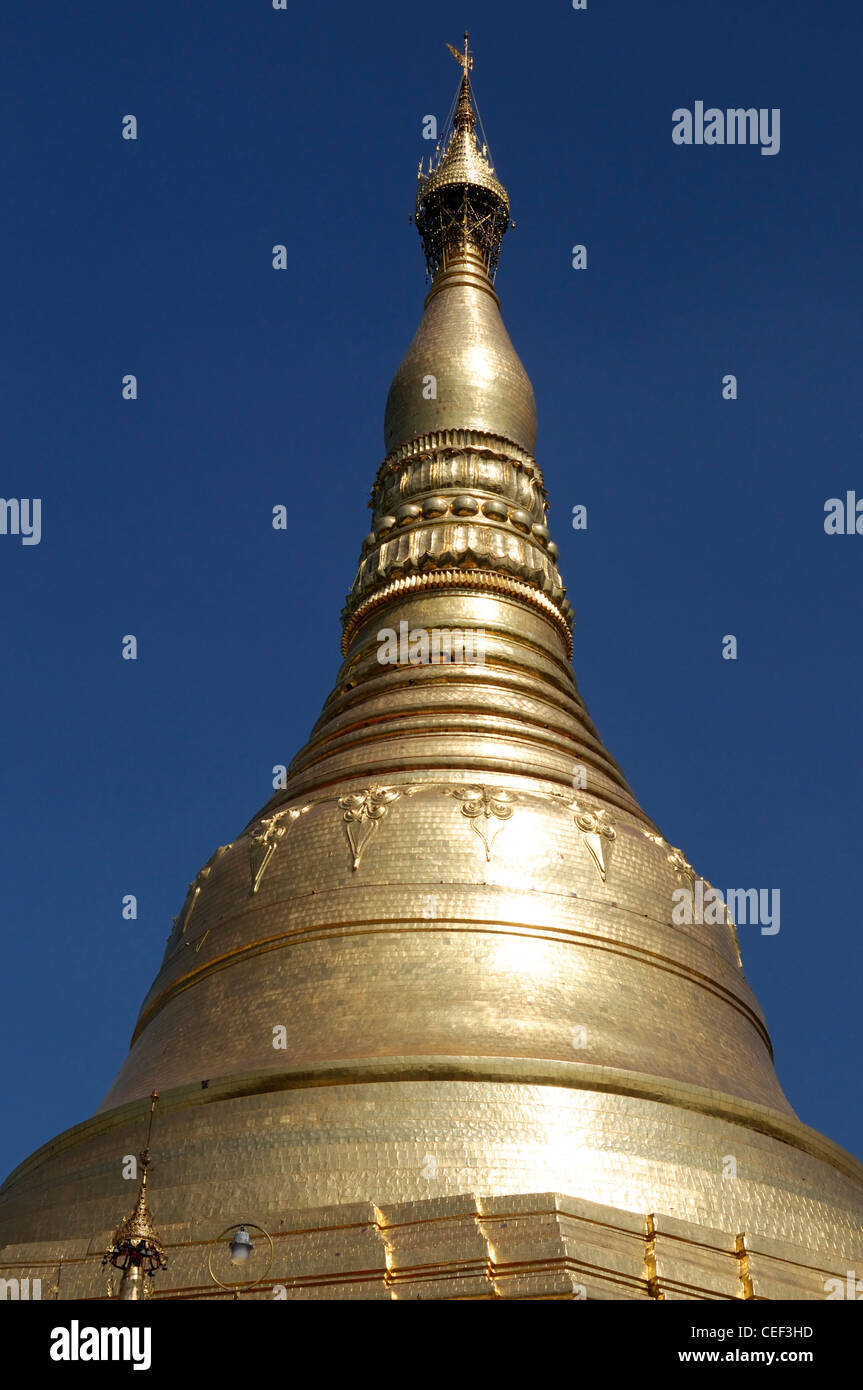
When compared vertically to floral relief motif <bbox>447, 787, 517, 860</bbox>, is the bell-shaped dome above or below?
above

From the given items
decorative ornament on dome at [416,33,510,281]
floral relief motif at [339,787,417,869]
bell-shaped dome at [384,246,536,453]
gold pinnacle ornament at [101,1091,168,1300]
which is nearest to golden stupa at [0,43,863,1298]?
floral relief motif at [339,787,417,869]

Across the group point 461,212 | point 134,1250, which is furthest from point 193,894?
point 461,212

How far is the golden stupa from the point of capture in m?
12.5

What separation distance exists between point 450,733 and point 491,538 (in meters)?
4.03

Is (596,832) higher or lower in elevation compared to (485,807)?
lower

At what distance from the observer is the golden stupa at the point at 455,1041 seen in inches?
491

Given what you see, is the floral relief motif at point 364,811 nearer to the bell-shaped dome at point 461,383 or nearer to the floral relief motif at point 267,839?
the floral relief motif at point 267,839

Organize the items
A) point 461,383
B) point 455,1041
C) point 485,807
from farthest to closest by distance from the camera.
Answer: point 461,383, point 485,807, point 455,1041

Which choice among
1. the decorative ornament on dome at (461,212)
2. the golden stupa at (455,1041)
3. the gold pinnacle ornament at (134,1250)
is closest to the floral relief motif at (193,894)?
the golden stupa at (455,1041)

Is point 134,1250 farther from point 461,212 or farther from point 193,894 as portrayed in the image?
point 461,212

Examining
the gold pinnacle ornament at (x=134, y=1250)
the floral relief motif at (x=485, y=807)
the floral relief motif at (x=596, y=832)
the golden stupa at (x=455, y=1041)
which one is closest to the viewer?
the gold pinnacle ornament at (x=134, y=1250)

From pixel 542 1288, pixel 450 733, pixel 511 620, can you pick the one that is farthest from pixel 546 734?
pixel 542 1288

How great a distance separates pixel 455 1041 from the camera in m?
14.6

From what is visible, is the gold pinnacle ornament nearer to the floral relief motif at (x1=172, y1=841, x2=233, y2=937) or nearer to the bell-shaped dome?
the floral relief motif at (x1=172, y1=841, x2=233, y2=937)
